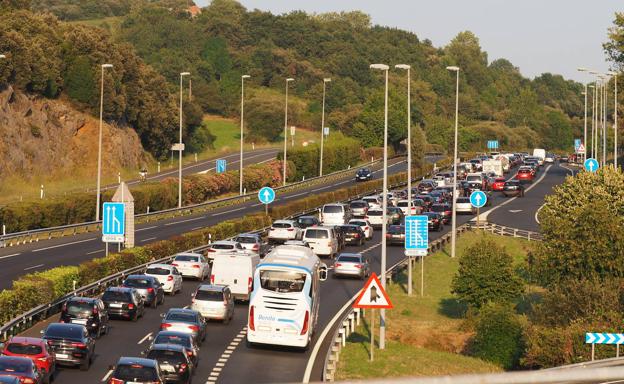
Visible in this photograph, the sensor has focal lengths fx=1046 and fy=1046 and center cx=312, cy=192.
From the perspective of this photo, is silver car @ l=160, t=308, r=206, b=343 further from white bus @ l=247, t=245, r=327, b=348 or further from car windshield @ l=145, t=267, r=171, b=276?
car windshield @ l=145, t=267, r=171, b=276

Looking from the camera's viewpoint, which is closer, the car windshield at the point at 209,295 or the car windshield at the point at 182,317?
the car windshield at the point at 182,317

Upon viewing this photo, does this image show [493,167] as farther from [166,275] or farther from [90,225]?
[166,275]

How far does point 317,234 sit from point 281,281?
27.2m

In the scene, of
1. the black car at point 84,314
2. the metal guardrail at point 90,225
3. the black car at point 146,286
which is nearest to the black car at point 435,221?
the metal guardrail at point 90,225

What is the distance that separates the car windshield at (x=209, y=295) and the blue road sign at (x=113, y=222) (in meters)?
10.5

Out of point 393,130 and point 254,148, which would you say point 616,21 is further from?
point 254,148

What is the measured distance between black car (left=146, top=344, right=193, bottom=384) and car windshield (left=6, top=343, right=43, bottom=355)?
9.64 feet

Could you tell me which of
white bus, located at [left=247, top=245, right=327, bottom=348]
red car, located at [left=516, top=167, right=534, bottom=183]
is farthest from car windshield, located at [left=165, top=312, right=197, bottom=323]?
red car, located at [left=516, top=167, right=534, bottom=183]

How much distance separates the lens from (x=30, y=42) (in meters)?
105

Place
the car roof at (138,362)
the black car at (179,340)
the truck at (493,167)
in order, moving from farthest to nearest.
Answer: the truck at (493,167) → the black car at (179,340) → the car roof at (138,362)

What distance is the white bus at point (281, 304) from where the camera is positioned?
3203 centimetres

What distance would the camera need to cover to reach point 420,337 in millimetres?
43188

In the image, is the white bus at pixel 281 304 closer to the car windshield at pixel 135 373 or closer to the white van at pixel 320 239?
the car windshield at pixel 135 373

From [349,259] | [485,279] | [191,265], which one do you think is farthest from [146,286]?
[485,279]
